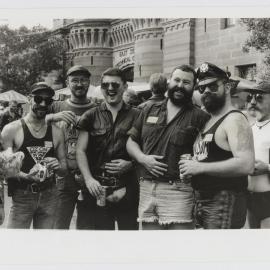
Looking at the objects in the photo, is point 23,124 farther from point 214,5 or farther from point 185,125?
point 214,5

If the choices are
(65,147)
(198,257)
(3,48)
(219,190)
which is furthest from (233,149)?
(3,48)

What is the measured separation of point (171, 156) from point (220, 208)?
1.19ft

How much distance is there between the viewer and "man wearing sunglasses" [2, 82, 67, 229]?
9.12ft

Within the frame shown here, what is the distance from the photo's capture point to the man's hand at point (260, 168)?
277cm

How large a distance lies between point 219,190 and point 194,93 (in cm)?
55

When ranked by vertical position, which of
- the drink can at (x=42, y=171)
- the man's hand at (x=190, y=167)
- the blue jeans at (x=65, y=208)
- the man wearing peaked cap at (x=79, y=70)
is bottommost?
the blue jeans at (x=65, y=208)

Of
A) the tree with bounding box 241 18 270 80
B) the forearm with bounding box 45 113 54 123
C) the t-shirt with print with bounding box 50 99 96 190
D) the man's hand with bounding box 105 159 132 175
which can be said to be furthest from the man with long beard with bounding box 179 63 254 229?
the tree with bounding box 241 18 270 80

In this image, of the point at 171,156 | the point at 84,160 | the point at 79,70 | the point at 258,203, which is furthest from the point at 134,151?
the point at 258,203

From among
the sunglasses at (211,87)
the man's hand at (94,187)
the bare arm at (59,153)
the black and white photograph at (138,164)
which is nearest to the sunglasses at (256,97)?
the black and white photograph at (138,164)

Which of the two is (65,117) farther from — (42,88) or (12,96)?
(12,96)

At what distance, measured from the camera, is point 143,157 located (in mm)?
2688

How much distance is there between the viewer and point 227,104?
263cm

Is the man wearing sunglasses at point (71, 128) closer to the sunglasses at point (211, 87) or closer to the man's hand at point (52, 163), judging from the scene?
the man's hand at point (52, 163)

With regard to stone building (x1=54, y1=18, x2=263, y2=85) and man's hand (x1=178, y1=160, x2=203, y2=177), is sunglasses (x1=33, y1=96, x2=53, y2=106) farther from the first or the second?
man's hand (x1=178, y1=160, x2=203, y2=177)
